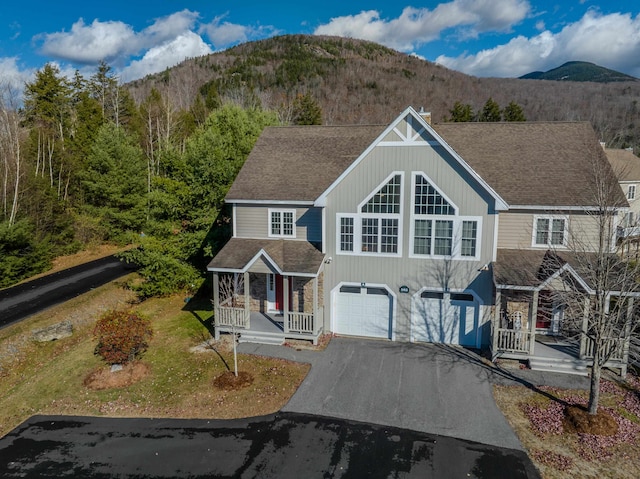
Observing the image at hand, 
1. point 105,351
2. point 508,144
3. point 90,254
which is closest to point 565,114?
point 508,144

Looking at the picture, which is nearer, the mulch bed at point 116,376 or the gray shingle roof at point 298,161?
the mulch bed at point 116,376

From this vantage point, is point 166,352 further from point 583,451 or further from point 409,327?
point 583,451

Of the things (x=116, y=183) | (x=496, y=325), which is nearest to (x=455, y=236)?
(x=496, y=325)

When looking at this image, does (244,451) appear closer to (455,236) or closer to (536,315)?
(455,236)

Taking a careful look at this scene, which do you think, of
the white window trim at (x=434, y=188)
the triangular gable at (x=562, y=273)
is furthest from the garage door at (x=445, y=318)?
the white window trim at (x=434, y=188)

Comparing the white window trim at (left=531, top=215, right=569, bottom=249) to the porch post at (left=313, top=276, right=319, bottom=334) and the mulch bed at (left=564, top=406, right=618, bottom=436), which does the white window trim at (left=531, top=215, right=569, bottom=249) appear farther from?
the porch post at (left=313, top=276, right=319, bottom=334)

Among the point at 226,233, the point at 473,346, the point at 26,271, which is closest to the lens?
the point at 473,346

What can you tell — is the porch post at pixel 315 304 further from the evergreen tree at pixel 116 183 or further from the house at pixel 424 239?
the evergreen tree at pixel 116 183
